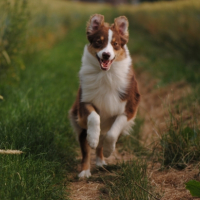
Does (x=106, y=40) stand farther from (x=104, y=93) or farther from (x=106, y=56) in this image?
(x=104, y=93)

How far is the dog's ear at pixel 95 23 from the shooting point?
3.70 m

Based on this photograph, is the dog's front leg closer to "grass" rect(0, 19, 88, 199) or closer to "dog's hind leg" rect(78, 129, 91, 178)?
"dog's hind leg" rect(78, 129, 91, 178)

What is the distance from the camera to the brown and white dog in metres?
3.57

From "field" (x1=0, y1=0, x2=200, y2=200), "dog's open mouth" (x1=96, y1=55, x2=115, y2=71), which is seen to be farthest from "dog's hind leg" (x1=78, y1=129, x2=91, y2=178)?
"dog's open mouth" (x1=96, y1=55, x2=115, y2=71)

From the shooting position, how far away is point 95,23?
373 cm

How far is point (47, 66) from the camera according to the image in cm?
845

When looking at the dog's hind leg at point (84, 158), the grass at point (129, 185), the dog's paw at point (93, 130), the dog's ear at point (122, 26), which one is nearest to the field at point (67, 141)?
the grass at point (129, 185)

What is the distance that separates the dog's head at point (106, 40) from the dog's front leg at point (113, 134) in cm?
56

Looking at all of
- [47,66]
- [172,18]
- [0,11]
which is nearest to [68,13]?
[172,18]

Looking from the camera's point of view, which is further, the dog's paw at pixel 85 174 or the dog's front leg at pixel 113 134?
the dog's paw at pixel 85 174

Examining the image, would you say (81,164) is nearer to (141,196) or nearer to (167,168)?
(167,168)

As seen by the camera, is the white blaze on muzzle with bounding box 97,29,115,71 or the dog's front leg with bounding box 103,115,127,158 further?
the dog's front leg with bounding box 103,115,127,158

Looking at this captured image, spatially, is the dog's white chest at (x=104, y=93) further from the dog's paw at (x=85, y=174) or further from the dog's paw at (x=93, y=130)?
the dog's paw at (x=85, y=174)

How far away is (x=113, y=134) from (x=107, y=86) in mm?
515
